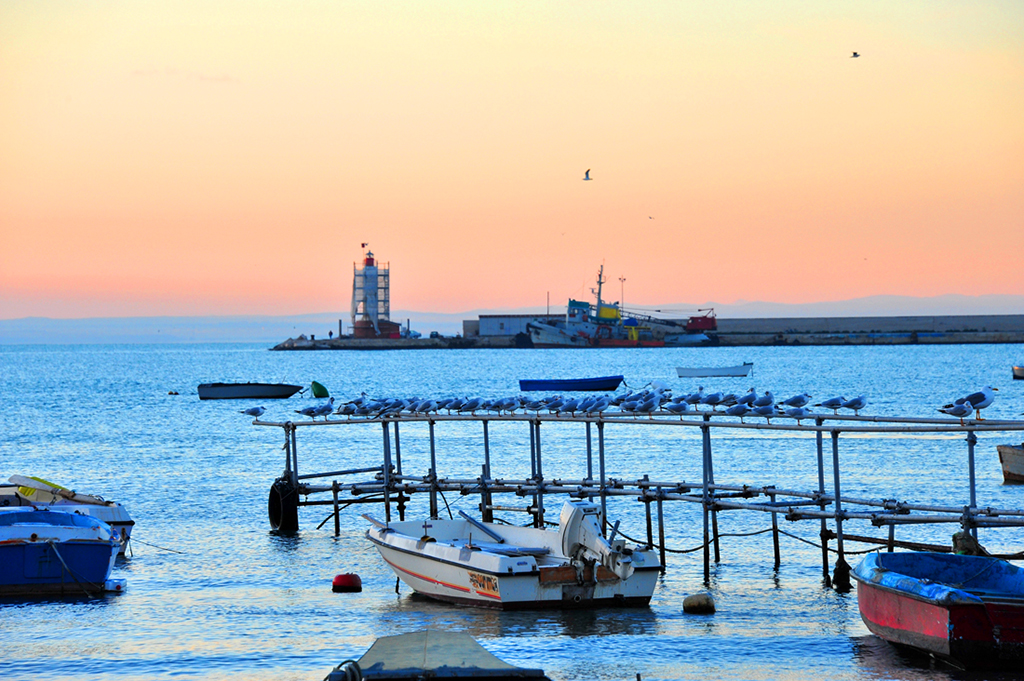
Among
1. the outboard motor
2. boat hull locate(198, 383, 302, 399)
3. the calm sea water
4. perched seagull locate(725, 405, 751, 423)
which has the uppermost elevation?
perched seagull locate(725, 405, 751, 423)

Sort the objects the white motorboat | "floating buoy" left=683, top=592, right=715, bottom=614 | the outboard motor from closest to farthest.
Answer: the outboard motor
"floating buoy" left=683, top=592, right=715, bottom=614
the white motorboat

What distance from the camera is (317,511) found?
98.7 ft

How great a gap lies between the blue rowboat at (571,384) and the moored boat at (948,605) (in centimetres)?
7751

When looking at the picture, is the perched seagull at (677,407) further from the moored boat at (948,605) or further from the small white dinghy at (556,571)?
the moored boat at (948,605)

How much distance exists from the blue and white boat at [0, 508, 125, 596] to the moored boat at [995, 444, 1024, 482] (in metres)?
25.9

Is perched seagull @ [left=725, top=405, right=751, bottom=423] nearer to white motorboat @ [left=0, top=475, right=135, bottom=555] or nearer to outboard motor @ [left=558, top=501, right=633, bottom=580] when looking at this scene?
outboard motor @ [left=558, top=501, right=633, bottom=580]

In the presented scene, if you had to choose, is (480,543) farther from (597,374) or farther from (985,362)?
(985,362)

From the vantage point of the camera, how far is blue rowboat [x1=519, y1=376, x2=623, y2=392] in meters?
93.5

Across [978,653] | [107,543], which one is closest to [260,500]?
[107,543]

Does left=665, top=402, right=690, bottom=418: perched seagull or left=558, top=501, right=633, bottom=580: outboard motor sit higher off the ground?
left=665, top=402, right=690, bottom=418: perched seagull

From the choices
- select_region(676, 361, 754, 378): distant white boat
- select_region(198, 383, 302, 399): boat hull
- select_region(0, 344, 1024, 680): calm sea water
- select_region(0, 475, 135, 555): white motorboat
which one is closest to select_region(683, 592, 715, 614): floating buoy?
select_region(0, 344, 1024, 680): calm sea water

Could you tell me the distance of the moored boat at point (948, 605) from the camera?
43.2ft

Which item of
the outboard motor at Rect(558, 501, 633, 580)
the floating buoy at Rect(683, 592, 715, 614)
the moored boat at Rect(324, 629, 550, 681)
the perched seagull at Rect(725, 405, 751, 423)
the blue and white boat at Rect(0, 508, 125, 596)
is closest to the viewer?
→ the moored boat at Rect(324, 629, 550, 681)

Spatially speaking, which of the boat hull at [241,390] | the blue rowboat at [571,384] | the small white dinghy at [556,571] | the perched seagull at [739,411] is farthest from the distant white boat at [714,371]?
the small white dinghy at [556,571]
